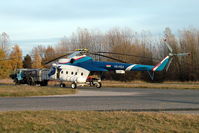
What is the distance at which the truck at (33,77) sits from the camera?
1391 inches

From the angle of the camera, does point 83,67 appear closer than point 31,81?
Yes

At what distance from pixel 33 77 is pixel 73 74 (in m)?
8.22

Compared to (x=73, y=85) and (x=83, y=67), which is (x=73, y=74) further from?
(x=83, y=67)

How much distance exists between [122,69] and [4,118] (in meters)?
20.7

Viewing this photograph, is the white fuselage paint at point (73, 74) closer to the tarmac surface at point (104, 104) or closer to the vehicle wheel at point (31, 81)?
the vehicle wheel at point (31, 81)

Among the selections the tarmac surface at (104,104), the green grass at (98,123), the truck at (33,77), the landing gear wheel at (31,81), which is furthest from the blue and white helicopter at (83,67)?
the green grass at (98,123)

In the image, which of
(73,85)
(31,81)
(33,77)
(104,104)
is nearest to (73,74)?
(73,85)

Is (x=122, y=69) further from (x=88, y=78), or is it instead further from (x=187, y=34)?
(x=187, y=34)

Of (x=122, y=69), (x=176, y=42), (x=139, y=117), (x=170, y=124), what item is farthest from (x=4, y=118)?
(x=176, y=42)

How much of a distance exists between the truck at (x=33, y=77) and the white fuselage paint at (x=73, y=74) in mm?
3145

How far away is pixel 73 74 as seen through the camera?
101ft

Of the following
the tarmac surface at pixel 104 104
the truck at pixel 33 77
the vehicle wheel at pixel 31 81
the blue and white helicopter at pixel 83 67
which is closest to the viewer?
the tarmac surface at pixel 104 104

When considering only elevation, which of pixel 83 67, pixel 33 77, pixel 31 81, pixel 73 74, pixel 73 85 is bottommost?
pixel 73 85

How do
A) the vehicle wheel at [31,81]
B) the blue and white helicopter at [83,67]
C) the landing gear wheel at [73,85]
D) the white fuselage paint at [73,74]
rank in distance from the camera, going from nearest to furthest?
the blue and white helicopter at [83,67] < the landing gear wheel at [73,85] < the white fuselage paint at [73,74] < the vehicle wheel at [31,81]
